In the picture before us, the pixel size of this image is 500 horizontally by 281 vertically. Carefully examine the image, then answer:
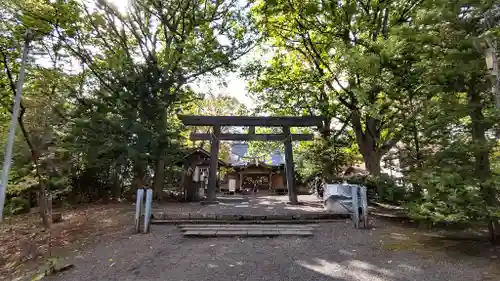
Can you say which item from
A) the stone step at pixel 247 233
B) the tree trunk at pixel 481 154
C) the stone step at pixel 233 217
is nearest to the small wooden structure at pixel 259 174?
the stone step at pixel 233 217

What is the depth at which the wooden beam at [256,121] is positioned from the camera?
10984 millimetres

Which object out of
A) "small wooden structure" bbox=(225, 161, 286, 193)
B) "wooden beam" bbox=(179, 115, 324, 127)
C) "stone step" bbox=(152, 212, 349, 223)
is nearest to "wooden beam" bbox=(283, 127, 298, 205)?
"wooden beam" bbox=(179, 115, 324, 127)

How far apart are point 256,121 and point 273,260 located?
7207 mm

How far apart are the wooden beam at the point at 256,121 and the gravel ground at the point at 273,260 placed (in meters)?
5.70

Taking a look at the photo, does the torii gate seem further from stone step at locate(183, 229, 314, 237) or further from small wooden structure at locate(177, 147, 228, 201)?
stone step at locate(183, 229, 314, 237)

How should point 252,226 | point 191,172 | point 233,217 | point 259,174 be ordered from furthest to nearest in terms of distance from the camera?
point 259,174
point 191,172
point 233,217
point 252,226

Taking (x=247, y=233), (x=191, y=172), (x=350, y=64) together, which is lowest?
(x=247, y=233)

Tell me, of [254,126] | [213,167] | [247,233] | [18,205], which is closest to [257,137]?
[254,126]

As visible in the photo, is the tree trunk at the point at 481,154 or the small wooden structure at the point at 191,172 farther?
the small wooden structure at the point at 191,172

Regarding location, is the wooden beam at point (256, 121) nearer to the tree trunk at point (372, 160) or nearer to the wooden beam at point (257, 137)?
the wooden beam at point (257, 137)

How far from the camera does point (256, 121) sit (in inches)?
441

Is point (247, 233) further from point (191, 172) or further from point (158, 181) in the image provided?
point (191, 172)

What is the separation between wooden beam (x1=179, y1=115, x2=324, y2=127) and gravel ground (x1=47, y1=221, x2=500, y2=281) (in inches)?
224

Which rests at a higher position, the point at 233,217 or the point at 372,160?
the point at 372,160
